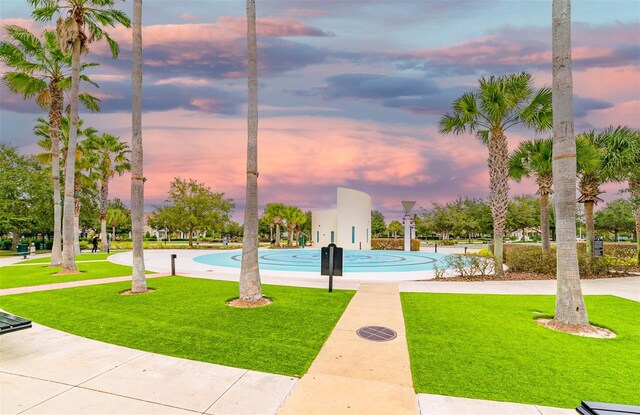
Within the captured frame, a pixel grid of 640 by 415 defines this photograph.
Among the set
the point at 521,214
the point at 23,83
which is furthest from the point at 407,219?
the point at 521,214

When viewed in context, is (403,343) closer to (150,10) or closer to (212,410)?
(212,410)

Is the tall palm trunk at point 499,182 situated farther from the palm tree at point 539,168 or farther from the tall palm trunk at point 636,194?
the tall palm trunk at point 636,194

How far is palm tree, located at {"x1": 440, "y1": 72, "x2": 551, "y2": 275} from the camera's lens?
539 inches

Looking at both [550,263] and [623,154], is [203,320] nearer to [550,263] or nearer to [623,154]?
[550,263]

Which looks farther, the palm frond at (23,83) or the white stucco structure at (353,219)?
the white stucco structure at (353,219)

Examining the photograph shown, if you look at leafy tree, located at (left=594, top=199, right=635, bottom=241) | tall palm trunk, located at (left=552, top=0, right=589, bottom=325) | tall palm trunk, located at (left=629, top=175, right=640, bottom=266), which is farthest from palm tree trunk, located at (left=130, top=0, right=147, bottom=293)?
leafy tree, located at (left=594, top=199, right=635, bottom=241)

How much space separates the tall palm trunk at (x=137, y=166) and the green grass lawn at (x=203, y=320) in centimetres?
87

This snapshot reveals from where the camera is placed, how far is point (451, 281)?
1353 centimetres

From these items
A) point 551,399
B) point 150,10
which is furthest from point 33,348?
point 150,10

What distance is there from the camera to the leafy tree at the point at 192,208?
138 feet

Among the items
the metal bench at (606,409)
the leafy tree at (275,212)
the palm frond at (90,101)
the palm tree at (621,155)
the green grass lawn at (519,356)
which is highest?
the palm frond at (90,101)

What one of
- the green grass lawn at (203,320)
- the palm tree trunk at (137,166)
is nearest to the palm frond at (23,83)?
the palm tree trunk at (137,166)

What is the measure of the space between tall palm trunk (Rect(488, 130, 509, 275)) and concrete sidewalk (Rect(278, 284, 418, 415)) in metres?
9.52

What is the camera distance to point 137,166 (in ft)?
34.4
